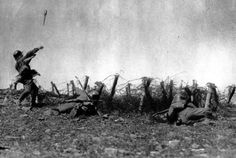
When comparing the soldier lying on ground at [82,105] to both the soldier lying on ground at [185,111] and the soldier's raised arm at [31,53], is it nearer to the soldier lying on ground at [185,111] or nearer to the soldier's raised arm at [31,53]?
the soldier's raised arm at [31,53]

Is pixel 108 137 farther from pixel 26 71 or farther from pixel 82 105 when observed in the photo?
pixel 26 71

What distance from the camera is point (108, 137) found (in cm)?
1182

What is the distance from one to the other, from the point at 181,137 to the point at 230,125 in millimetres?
2297

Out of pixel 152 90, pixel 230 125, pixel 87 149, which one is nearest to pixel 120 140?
pixel 87 149


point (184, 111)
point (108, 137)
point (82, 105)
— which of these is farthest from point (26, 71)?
point (184, 111)

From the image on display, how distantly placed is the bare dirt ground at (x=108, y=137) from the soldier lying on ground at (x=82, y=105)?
432 mm

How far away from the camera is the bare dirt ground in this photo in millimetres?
9867

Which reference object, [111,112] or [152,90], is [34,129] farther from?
[152,90]

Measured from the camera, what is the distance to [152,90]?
59.7ft

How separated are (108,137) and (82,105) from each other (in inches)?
131

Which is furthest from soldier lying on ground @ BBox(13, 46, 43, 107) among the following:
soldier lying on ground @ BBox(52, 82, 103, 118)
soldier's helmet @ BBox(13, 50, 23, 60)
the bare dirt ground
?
soldier lying on ground @ BBox(52, 82, 103, 118)

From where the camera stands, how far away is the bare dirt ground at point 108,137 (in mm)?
9867

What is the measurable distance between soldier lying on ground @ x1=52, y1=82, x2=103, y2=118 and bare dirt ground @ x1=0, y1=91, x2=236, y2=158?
43 centimetres

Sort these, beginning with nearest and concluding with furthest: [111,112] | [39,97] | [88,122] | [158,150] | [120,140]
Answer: [158,150] → [120,140] → [88,122] → [111,112] → [39,97]
